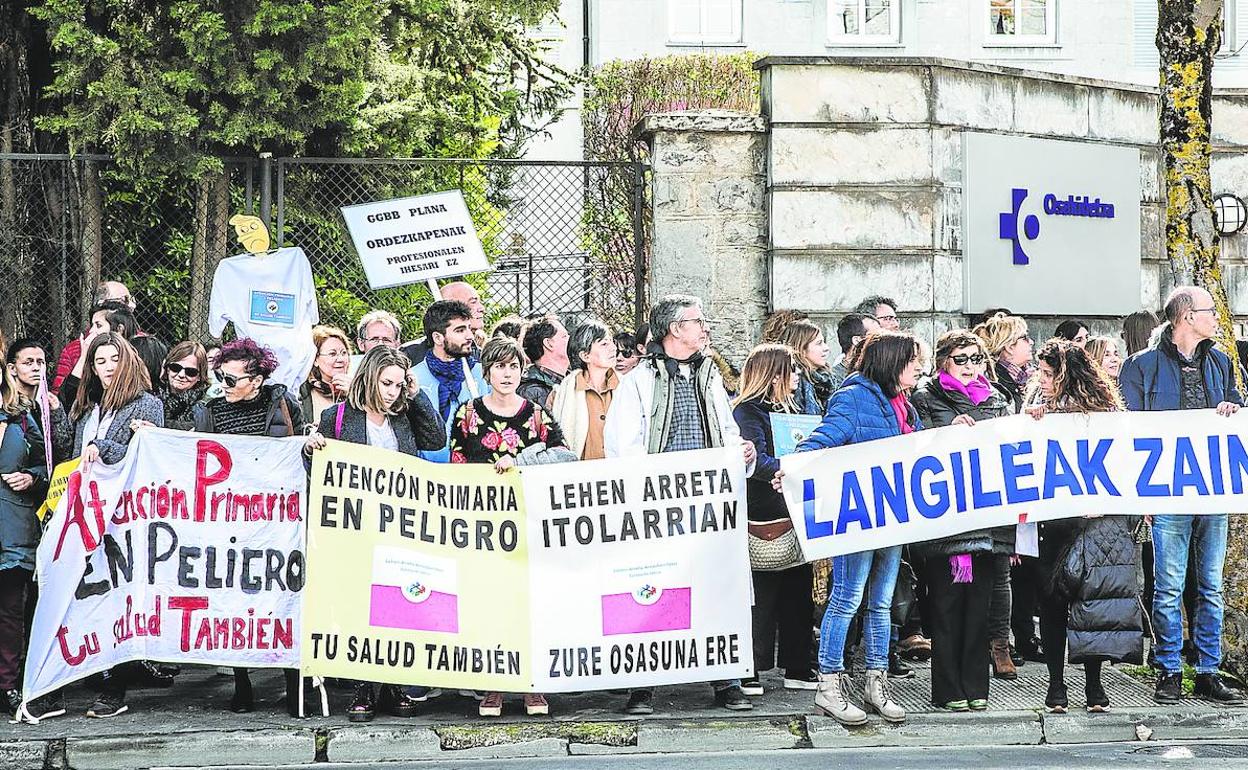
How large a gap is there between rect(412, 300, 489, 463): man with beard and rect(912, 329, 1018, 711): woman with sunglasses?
8.96 feet

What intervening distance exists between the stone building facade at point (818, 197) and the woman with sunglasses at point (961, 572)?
406 centimetres

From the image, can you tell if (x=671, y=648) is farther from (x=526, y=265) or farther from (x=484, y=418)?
(x=526, y=265)

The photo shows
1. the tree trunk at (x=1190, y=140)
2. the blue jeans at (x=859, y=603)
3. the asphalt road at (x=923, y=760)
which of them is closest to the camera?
the asphalt road at (x=923, y=760)

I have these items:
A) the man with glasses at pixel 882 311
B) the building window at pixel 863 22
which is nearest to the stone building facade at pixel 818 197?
the man with glasses at pixel 882 311

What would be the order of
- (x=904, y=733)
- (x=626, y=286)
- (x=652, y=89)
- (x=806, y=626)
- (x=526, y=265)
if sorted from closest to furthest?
(x=904, y=733) → (x=806, y=626) → (x=626, y=286) → (x=526, y=265) → (x=652, y=89)

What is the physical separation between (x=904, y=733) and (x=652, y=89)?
19.3 metres

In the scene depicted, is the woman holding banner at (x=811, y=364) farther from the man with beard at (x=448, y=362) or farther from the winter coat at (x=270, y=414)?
the winter coat at (x=270, y=414)

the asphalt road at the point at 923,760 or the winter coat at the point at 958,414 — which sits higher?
the winter coat at the point at 958,414

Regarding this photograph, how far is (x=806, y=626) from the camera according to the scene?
31.1 ft

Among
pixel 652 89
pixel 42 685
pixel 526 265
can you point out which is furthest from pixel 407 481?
pixel 652 89

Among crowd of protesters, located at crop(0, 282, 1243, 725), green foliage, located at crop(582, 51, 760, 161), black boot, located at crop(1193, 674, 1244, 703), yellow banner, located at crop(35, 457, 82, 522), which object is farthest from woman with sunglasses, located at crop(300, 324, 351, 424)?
green foliage, located at crop(582, 51, 760, 161)

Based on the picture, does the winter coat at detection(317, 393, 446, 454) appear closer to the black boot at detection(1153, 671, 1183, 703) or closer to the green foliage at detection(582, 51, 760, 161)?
the black boot at detection(1153, 671, 1183, 703)

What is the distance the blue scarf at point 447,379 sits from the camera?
10117mm

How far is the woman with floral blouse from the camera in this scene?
8.79 metres
